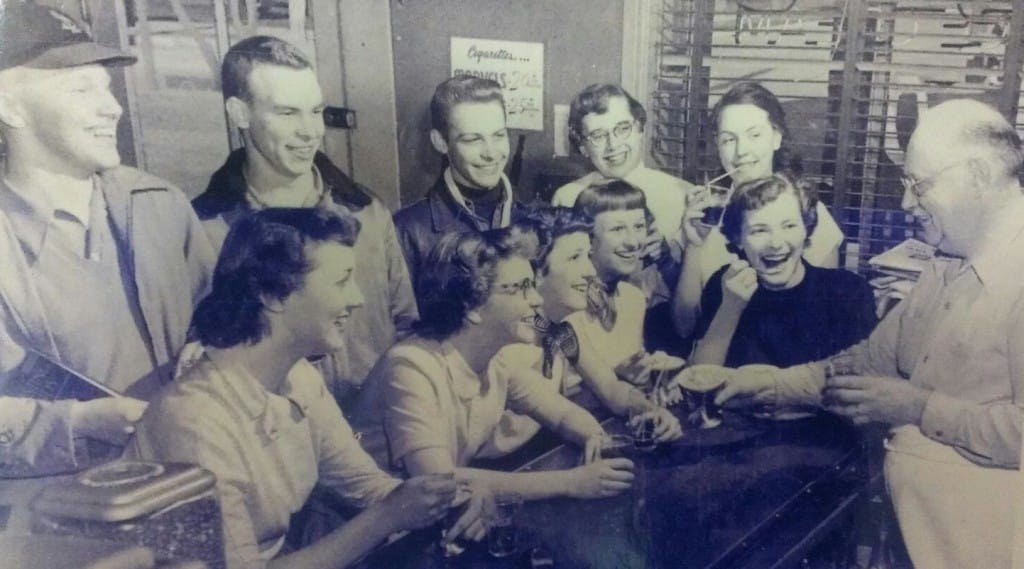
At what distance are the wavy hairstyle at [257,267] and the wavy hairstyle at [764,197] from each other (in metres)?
0.73

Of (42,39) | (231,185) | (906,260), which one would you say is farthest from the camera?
(906,260)

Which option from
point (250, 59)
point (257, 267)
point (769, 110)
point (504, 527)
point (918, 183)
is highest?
point (250, 59)

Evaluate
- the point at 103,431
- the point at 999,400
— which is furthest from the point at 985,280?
the point at 103,431

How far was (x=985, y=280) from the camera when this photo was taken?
1.87 metres

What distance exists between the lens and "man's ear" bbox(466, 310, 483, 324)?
189cm

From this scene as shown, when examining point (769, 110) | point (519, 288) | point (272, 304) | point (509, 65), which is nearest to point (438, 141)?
point (509, 65)

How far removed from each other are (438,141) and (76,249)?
2.17 feet

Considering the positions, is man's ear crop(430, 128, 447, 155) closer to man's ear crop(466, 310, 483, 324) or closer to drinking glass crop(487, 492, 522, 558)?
man's ear crop(466, 310, 483, 324)

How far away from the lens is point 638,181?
188 cm

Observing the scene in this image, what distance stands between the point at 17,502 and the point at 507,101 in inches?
45.4

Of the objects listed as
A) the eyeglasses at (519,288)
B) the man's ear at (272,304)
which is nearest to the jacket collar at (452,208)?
the eyeglasses at (519,288)

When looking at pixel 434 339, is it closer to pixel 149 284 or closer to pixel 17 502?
pixel 149 284

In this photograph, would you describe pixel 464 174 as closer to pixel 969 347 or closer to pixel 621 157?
pixel 621 157

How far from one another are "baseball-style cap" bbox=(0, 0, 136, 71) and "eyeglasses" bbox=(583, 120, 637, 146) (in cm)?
86
